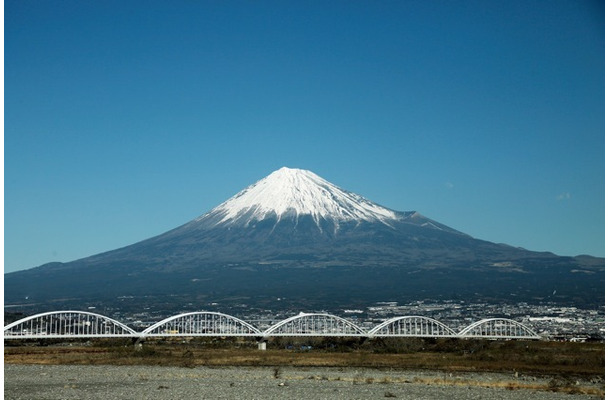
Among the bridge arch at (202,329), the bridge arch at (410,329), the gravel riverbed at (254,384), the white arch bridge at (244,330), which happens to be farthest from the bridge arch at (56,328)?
the gravel riverbed at (254,384)

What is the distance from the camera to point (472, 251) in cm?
11906

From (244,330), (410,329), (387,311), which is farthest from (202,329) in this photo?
(387,311)

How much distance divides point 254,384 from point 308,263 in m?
97.4

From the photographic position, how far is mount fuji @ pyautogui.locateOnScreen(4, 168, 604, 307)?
93.6 meters

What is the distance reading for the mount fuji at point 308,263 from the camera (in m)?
93.6

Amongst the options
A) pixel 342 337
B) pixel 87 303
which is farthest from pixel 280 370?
pixel 87 303

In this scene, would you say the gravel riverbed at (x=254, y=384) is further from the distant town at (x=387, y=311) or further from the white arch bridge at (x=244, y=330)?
Result: the distant town at (x=387, y=311)

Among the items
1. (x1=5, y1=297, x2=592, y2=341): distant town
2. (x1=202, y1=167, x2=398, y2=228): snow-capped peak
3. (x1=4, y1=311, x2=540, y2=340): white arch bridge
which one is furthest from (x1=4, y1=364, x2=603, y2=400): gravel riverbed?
(x1=202, y1=167, x2=398, y2=228): snow-capped peak

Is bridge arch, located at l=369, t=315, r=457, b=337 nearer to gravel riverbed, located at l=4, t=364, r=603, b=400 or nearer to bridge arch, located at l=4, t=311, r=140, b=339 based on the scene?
bridge arch, located at l=4, t=311, r=140, b=339

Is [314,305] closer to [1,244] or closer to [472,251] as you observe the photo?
[472,251]

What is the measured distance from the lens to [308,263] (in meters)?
112

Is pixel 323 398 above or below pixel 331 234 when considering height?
below

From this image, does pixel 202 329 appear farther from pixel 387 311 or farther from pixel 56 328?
pixel 387 311

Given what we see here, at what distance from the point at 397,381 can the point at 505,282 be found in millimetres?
85705
